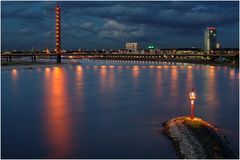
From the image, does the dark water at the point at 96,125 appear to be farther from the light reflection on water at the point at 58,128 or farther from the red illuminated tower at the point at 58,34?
the red illuminated tower at the point at 58,34

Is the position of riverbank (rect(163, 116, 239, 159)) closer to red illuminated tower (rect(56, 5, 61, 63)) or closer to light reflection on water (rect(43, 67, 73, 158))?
light reflection on water (rect(43, 67, 73, 158))

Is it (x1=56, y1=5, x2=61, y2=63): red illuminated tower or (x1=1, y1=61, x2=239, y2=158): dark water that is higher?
(x1=56, y1=5, x2=61, y2=63): red illuminated tower

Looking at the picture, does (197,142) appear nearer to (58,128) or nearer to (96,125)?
(96,125)

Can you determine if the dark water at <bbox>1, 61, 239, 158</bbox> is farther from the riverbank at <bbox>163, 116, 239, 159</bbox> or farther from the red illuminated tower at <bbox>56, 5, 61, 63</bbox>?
the red illuminated tower at <bbox>56, 5, 61, 63</bbox>

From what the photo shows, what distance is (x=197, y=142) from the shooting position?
11680 mm

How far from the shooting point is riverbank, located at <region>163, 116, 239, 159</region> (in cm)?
1079

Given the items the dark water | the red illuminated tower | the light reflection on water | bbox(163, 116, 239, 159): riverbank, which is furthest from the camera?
the red illuminated tower

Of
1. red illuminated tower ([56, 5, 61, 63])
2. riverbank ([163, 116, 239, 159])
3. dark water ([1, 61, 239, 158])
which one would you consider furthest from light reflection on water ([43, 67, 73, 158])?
red illuminated tower ([56, 5, 61, 63])

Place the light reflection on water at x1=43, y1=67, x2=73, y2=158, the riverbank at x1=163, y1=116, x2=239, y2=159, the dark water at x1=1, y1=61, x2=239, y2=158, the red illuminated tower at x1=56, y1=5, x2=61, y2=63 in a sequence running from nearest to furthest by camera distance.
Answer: the riverbank at x1=163, y1=116, x2=239, y2=159, the dark water at x1=1, y1=61, x2=239, y2=158, the light reflection on water at x1=43, y1=67, x2=73, y2=158, the red illuminated tower at x1=56, y1=5, x2=61, y2=63

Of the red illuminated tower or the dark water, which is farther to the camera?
the red illuminated tower

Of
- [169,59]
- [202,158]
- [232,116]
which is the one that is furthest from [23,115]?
[169,59]

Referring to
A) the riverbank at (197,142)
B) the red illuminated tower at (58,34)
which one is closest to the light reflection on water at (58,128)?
the riverbank at (197,142)

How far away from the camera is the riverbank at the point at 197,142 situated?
10.8 meters

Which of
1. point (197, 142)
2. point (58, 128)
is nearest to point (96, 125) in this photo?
point (58, 128)
